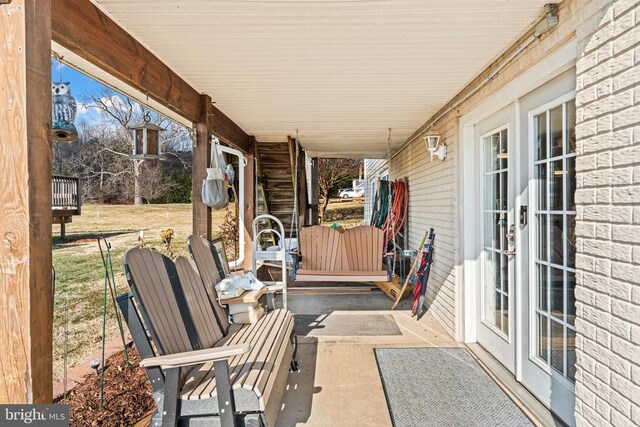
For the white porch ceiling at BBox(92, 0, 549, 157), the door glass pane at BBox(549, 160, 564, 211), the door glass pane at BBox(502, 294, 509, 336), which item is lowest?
the door glass pane at BBox(502, 294, 509, 336)

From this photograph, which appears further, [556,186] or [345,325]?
[345,325]

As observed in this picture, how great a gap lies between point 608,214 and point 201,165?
361 centimetres

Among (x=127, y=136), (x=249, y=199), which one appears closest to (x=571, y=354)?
(x=249, y=199)

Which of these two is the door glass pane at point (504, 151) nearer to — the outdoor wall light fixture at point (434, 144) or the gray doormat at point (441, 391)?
the outdoor wall light fixture at point (434, 144)

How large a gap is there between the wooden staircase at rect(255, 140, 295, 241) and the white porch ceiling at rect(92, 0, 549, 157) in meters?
2.78

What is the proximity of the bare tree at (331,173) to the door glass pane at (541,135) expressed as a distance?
14.1m

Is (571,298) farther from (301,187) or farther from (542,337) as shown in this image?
(301,187)

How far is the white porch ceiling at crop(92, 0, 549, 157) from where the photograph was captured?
2.39 meters

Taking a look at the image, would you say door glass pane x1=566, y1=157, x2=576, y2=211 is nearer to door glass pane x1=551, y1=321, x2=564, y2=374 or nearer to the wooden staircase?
door glass pane x1=551, y1=321, x2=564, y2=374

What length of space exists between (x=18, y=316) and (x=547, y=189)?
297 cm

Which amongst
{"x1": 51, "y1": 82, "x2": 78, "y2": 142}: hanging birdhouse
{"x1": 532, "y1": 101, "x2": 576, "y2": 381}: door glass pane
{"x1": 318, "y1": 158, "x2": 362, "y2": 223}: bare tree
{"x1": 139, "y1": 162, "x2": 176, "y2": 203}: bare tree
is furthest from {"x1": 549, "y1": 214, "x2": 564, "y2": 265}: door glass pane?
{"x1": 318, "y1": 158, "x2": 362, "y2": 223}: bare tree

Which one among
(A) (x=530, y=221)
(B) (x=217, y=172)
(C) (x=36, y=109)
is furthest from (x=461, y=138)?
(C) (x=36, y=109)

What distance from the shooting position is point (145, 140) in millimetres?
3391

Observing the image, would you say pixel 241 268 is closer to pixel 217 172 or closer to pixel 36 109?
pixel 217 172
